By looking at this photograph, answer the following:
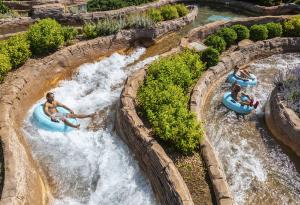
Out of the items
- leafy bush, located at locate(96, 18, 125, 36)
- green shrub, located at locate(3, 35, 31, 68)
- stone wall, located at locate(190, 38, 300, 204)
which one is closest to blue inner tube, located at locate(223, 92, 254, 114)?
stone wall, located at locate(190, 38, 300, 204)

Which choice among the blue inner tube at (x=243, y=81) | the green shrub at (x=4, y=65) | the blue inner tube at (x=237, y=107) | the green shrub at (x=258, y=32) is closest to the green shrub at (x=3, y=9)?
the green shrub at (x=4, y=65)

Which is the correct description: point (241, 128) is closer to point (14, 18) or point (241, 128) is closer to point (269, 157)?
point (269, 157)

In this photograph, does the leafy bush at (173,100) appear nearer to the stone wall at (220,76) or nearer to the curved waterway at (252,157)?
the stone wall at (220,76)

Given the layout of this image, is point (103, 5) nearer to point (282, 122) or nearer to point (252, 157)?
point (282, 122)

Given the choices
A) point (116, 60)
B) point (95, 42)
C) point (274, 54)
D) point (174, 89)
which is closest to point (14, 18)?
point (95, 42)

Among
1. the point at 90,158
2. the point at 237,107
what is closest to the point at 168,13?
the point at 237,107

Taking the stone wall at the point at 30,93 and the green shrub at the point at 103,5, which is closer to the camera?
the stone wall at the point at 30,93

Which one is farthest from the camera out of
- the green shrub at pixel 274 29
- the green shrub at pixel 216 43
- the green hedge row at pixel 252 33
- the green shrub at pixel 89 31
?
the green shrub at pixel 274 29
